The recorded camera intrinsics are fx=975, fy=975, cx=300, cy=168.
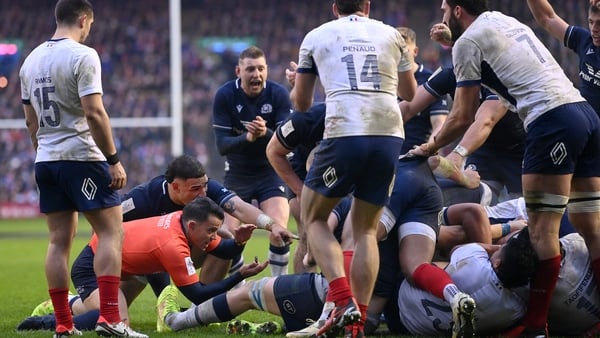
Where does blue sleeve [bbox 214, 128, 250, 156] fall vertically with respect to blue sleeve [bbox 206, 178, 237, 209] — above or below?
above

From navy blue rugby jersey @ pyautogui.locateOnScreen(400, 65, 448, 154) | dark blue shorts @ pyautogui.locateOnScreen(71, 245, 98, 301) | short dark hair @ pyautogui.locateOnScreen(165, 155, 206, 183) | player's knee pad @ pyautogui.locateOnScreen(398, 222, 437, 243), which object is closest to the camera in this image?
player's knee pad @ pyautogui.locateOnScreen(398, 222, 437, 243)

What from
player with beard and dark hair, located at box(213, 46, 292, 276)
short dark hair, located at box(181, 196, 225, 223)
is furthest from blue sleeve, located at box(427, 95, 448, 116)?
short dark hair, located at box(181, 196, 225, 223)

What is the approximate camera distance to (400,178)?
23.1 ft

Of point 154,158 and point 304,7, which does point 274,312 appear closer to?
point 154,158

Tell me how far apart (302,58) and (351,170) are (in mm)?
855

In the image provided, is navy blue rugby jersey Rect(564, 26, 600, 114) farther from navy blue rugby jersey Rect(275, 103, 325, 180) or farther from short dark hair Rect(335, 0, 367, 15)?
short dark hair Rect(335, 0, 367, 15)

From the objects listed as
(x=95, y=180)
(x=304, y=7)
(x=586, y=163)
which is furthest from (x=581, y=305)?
(x=304, y=7)

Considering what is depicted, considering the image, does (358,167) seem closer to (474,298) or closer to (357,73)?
(357,73)

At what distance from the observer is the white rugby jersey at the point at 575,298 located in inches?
247

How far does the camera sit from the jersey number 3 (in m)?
6.20

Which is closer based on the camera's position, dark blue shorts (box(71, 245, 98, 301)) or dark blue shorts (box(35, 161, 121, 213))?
dark blue shorts (box(35, 161, 121, 213))

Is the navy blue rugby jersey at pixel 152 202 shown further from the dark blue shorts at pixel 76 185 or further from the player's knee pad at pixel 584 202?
the player's knee pad at pixel 584 202

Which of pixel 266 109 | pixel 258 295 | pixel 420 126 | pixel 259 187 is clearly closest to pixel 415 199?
pixel 258 295

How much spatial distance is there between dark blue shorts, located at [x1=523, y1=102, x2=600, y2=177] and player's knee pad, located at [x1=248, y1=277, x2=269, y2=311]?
6.34ft
